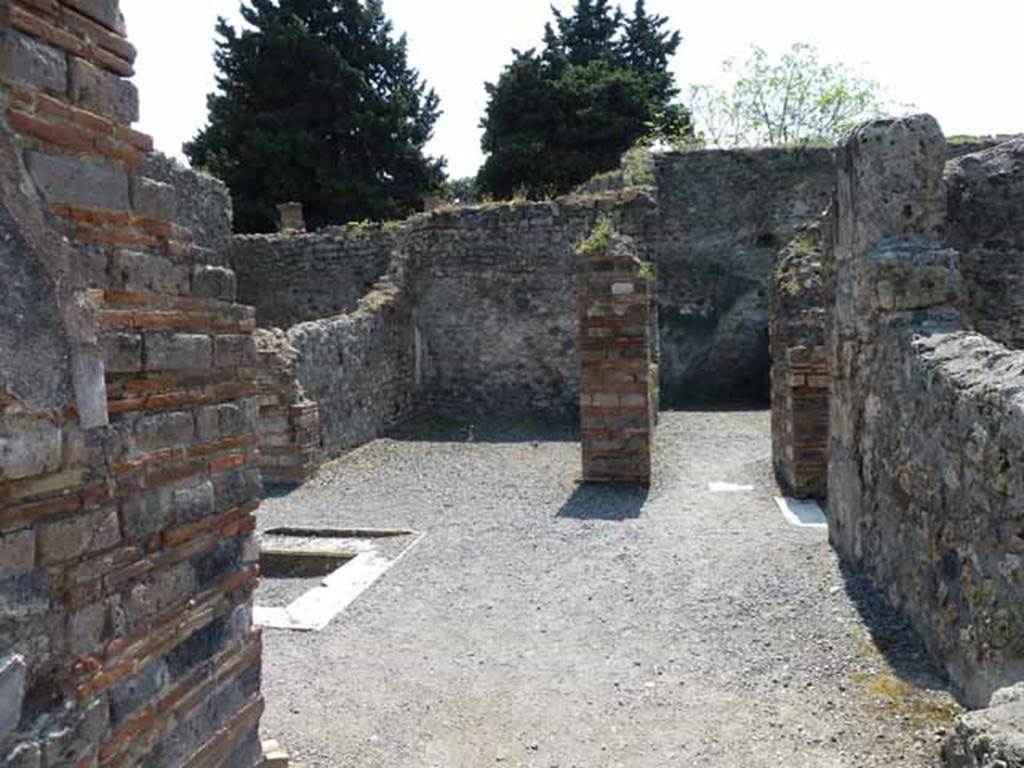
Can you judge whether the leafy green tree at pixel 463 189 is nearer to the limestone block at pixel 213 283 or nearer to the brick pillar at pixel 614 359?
the brick pillar at pixel 614 359

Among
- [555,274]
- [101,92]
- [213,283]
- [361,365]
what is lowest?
[361,365]

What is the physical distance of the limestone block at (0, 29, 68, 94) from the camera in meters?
1.85

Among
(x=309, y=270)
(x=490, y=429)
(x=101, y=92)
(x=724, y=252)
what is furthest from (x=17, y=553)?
(x=724, y=252)

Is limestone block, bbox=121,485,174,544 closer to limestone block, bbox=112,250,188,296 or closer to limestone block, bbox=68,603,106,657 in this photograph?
limestone block, bbox=68,603,106,657

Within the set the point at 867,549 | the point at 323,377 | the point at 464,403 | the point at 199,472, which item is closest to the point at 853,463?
the point at 867,549

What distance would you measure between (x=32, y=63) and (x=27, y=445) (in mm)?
903

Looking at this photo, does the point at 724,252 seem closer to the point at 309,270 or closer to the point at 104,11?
the point at 309,270

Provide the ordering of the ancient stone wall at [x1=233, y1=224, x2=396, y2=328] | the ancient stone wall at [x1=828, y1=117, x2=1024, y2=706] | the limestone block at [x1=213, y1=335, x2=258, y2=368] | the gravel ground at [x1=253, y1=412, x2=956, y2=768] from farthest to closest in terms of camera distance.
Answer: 1. the ancient stone wall at [x1=233, y1=224, x2=396, y2=328]
2. the gravel ground at [x1=253, y1=412, x2=956, y2=768]
3. the ancient stone wall at [x1=828, y1=117, x2=1024, y2=706]
4. the limestone block at [x1=213, y1=335, x2=258, y2=368]

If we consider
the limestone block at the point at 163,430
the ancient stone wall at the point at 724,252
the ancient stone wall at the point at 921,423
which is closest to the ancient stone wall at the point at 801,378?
the ancient stone wall at the point at 921,423

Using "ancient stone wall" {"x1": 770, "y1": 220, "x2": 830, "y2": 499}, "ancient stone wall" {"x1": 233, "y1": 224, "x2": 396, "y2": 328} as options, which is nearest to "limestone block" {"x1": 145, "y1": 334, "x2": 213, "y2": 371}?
"ancient stone wall" {"x1": 770, "y1": 220, "x2": 830, "y2": 499}

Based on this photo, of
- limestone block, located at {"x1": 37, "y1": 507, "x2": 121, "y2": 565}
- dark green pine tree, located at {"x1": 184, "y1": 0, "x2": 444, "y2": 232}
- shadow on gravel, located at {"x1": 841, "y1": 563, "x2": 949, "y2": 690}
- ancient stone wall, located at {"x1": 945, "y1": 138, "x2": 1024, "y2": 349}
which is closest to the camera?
limestone block, located at {"x1": 37, "y1": 507, "x2": 121, "y2": 565}

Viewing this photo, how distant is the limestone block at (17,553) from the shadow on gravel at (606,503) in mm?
5523

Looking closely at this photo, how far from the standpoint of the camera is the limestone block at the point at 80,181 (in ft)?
6.39

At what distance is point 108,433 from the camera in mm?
2121
